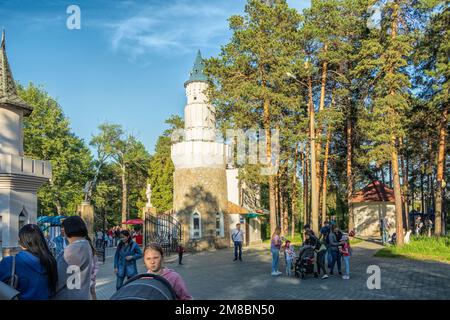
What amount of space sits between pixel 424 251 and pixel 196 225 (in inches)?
587

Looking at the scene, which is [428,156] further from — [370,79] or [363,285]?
[363,285]

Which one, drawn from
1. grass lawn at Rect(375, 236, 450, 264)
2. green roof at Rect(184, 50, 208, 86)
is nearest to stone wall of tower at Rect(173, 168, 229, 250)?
green roof at Rect(184, 50, 208, 86)

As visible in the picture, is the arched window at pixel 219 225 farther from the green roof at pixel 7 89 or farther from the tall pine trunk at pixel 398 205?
the green roof at pixel 7 89

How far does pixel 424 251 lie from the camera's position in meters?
20.1

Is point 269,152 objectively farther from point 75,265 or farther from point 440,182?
point 75,265

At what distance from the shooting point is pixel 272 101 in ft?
92.3

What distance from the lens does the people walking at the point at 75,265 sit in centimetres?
450

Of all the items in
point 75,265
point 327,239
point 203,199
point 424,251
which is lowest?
point 424,251

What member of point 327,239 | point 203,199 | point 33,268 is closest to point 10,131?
point 327,239

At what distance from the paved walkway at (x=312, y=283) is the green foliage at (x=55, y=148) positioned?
24.1m

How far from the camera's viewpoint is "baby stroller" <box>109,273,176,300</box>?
10.4 ft

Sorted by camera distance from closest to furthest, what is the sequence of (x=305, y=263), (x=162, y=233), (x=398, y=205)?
(x=305, y=263), (x=398, y=205), (x=162, y=233)
